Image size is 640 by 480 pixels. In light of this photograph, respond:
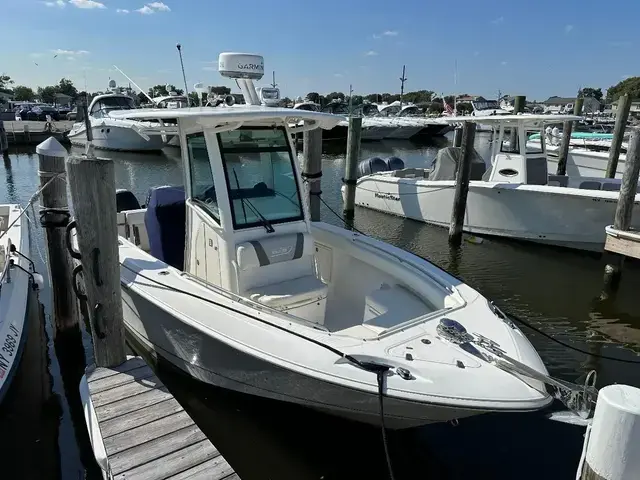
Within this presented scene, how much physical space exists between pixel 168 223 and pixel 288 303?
1955 millimetres

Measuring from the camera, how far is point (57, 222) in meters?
5.33

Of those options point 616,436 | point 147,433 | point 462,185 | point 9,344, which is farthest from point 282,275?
point 462,185

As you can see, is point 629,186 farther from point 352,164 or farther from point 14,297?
point 14,297

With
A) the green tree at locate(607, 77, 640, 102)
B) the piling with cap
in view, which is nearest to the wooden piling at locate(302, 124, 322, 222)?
the piling with cap

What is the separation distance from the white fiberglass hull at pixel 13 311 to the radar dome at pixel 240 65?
10.1 ft

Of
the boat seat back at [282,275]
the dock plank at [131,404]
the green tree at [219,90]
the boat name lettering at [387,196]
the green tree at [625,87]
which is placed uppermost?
the green tree at [625,87]

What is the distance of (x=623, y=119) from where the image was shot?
38.1 ft

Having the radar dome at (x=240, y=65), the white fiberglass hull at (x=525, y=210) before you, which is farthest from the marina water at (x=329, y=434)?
the radar dome at (x=240, y=65)

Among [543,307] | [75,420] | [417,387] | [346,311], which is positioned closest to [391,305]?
[346,311]

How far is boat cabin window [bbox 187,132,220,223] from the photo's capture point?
4648mm

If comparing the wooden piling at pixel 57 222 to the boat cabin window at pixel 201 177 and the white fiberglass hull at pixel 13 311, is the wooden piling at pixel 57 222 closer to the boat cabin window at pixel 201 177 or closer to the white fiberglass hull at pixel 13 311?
the white fiberglass hull at pixel 13 311

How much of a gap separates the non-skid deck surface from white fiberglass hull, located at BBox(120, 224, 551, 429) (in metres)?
0.54

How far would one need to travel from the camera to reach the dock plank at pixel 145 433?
3109 mm

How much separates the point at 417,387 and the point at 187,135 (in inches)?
127
